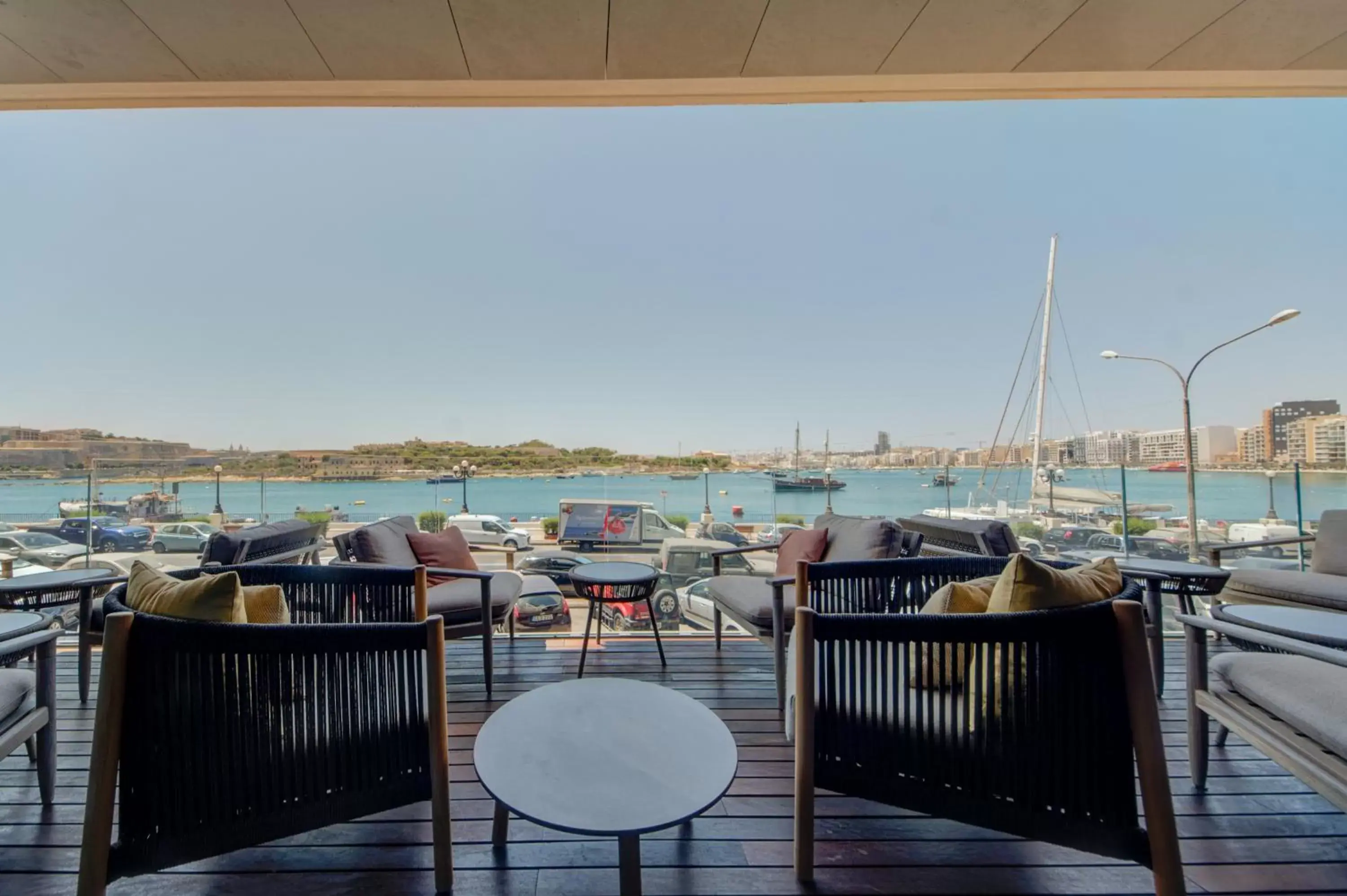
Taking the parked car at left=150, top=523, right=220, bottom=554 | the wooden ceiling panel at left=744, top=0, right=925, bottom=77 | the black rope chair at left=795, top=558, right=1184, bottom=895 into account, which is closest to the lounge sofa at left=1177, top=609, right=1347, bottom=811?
the black rope chair at left=795, top=558, right=1184, bottom=895

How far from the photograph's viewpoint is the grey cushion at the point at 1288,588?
258cm

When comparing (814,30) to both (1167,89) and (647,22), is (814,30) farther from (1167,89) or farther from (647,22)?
(1167,89)

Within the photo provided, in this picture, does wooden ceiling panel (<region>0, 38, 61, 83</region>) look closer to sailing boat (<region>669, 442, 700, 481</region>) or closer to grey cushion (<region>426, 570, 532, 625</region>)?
grey cushion (<region>426, 570, 532, 625</region>)

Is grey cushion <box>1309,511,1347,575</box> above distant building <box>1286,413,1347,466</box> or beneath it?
beneath

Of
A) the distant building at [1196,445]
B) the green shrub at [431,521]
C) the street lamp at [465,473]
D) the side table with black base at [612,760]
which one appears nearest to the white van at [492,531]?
the green shrub at [431,521]

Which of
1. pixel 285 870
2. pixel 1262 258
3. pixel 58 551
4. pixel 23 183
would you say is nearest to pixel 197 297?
pixel 23 183

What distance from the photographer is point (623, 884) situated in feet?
3.03

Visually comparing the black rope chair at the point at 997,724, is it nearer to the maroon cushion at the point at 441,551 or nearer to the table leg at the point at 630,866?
the table leg at the point at 630,866

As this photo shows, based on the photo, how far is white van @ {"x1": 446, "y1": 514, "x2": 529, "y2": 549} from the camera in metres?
5.24

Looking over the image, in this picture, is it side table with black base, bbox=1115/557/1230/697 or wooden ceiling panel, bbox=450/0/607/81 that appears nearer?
wooden ceiling panel, bbox=450/0/607/81

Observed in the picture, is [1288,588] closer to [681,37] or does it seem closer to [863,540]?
[863,540]

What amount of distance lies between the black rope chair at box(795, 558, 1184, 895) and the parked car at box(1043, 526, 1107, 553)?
4048mm

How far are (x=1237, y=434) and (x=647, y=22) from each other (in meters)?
7.25

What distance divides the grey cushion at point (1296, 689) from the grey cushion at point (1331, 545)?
2.23 m
